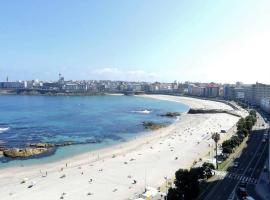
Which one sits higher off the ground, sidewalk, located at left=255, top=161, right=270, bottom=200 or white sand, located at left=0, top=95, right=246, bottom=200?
sidewalk, located at left=255, top=161, right=270, bottom=200

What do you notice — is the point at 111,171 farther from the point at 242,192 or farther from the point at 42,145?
the point at 42,145

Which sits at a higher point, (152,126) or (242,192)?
(242,192)

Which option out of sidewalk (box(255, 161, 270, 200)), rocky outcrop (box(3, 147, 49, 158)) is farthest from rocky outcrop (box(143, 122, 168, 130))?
sidewalk (box(255, 161, 270, 200))

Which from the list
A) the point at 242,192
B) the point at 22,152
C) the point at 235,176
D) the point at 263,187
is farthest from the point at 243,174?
the point at 22,152

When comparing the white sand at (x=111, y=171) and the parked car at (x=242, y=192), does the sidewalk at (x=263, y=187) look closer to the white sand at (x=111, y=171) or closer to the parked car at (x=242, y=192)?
the parked car at (x=242, y=192)

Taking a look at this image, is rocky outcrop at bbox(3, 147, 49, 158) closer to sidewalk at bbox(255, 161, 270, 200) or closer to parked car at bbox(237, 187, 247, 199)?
parked car at bbox(237, 187, 247, 199)
